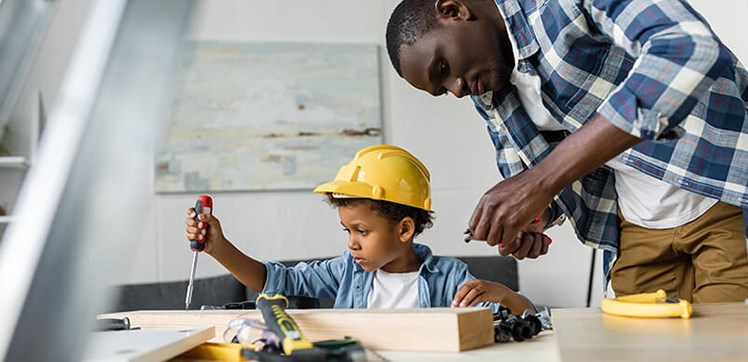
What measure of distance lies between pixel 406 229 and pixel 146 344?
1.31m

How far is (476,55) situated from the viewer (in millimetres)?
1360

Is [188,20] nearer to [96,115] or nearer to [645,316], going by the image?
[96,115]

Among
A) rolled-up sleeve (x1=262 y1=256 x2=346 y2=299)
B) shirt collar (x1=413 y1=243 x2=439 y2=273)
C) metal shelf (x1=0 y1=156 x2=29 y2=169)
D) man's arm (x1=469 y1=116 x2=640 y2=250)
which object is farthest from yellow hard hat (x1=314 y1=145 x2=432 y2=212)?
metal shelf (x1=0 y1=156 x2=29 y2=169)

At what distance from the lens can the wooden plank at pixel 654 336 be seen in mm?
621

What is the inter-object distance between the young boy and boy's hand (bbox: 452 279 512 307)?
0.47 ft

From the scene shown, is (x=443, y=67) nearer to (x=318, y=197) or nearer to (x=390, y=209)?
(x=390, y=209)

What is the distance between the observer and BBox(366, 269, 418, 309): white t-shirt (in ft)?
6.20

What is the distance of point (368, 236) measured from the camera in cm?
191

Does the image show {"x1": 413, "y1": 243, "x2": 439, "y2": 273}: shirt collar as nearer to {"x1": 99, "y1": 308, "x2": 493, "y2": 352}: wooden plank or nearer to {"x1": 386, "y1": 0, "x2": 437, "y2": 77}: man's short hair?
{"x1": 386, "y1": 0, "x2": 437, "y2": 77}: man's short hair

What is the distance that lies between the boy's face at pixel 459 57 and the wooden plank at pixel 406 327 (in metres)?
0.60

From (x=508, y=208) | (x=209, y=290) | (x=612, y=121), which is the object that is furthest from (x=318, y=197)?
(x=612, y=121)

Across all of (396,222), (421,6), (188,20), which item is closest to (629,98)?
(421,6)

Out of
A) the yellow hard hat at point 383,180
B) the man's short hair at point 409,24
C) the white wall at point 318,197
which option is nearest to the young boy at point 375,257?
the yellow hard hat at point 383,180

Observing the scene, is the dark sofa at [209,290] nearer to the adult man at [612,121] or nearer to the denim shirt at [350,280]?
the denim shirt at [350,280]
